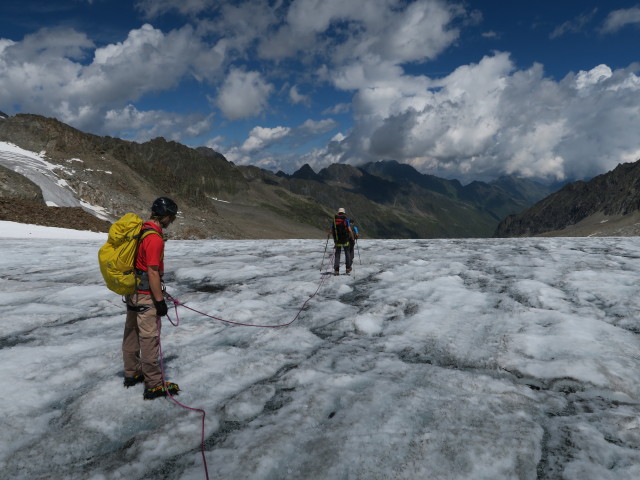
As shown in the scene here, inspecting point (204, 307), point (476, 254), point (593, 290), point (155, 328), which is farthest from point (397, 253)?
point (155, 328)

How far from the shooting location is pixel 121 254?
17.1 feet

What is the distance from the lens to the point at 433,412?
15.9ft

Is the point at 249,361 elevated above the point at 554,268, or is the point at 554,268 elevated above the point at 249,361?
the point at 554,268

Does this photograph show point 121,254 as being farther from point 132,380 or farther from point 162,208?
point 132,380

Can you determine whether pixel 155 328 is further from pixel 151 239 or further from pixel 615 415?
pixel 615 415

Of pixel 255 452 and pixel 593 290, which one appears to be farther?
pixel 593 290

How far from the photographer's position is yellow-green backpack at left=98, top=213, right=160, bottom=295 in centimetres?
519

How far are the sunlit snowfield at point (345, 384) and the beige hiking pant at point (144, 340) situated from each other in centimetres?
36

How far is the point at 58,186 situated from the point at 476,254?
70.5 metres

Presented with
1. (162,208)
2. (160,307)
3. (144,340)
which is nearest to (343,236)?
(162,208)

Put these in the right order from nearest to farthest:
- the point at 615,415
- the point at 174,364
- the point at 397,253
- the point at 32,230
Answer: the point at 615,415 → the point at 174,364 → the point at 397,253 → the point at 32,230

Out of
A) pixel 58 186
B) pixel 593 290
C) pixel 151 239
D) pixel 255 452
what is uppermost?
pixel 58 186

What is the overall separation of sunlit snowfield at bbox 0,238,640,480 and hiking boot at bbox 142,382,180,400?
0.38ft

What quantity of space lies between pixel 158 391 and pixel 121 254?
2064 millimetres
